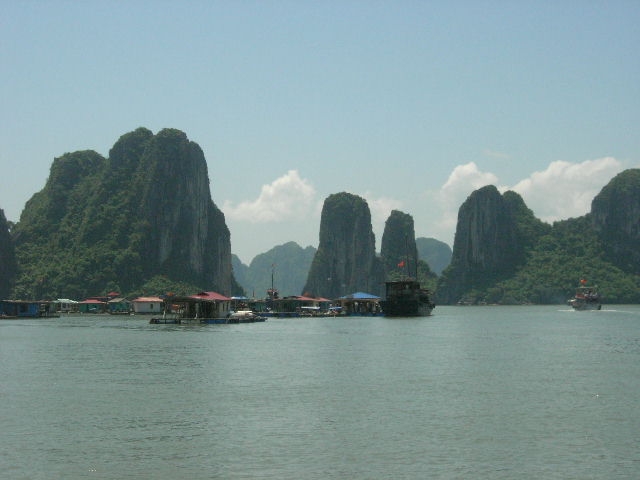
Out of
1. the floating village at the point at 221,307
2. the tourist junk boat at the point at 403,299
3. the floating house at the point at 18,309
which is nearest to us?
the floating village at the point at 221,307

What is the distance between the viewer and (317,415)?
3397cm

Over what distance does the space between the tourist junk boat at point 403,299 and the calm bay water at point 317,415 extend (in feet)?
267

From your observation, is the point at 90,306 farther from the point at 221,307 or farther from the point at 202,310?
the point at 202,310

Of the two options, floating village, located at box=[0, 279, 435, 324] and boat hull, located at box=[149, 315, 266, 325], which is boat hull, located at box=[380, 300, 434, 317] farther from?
boat hull, located at box=[149, 315, 266, 325]

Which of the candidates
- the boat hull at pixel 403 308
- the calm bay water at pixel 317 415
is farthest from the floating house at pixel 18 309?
the calm bay water at pixel 317 415

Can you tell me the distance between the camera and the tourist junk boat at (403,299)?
14612 cm

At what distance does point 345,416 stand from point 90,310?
6230 inches

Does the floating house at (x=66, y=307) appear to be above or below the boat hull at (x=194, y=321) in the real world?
above

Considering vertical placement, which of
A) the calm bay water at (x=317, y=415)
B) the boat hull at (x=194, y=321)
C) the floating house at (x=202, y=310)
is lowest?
the calm bay water at (x=317, y=415)

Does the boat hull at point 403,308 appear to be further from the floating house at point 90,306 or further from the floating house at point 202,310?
the floating house at point 90,306

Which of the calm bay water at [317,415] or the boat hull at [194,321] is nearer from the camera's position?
the calm bay water at [317,415]

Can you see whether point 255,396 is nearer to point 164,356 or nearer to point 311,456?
point 311,456

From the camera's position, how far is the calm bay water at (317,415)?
24.9 m

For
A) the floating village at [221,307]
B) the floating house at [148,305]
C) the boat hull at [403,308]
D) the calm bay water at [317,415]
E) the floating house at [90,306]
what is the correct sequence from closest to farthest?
the calm bay water at [317,415]
the floating village at [221,307]
the boat hull at [403,308]
the floating house at [148,305]
the floating house at [90,306]
